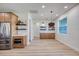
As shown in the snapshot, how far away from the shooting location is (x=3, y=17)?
859cm

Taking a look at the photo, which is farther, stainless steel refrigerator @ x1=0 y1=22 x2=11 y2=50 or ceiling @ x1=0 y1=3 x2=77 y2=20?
stainless steel refrigerator @ x1=0 y1=22 x2=11 y2=50

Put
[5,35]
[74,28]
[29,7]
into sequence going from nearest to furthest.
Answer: [74,28], [5,35], [29,7]

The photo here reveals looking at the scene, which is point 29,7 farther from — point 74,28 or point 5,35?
point 74,28

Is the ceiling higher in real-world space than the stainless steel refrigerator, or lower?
higher

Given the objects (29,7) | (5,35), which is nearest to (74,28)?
(29,7)

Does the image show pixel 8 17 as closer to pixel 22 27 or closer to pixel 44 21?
pixel 22 27

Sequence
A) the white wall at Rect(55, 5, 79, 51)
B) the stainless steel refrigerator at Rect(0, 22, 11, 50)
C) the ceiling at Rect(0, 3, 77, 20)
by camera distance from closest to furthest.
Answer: the ceiling at Rect(0, 3, 77, 20) < the white wall at Rect(55, 5, 79, 51) < the stainless steel refrigerator at Rect(0, 22, 11, 50)

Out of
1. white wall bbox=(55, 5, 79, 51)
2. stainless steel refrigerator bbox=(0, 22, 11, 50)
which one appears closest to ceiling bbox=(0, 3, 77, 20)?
white wall bbox=(55, 5, 79, 51)

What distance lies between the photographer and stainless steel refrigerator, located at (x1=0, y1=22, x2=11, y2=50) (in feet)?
27.6

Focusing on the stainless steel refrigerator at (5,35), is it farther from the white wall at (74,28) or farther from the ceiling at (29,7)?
the white wall at (74,28)

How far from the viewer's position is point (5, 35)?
846 centimetres

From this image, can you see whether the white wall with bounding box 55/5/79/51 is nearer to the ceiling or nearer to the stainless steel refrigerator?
the ceiling

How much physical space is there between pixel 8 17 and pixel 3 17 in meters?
0.28

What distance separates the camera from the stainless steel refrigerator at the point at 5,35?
331 inches
